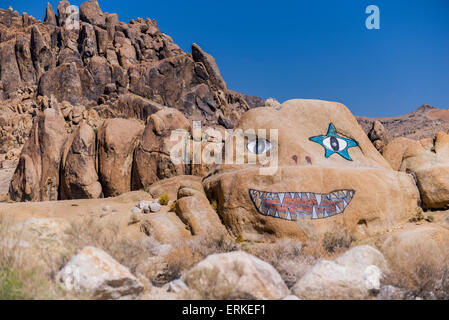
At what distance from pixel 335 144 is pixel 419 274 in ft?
21.9

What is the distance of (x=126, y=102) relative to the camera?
175 feet

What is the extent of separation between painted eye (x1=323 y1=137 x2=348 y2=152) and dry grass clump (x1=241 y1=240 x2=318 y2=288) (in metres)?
4.32

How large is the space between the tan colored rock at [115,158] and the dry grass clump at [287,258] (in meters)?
11.7

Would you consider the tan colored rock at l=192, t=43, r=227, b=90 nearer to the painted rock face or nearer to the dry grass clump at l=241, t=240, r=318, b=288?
the painted rock face

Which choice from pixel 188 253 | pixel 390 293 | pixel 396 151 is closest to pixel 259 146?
pixel 188 253

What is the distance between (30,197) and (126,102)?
122 ft

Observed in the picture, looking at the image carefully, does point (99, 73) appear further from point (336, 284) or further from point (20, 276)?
point (336, 284)

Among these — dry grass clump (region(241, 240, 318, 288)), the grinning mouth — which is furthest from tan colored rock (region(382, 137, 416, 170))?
dry grass clump (region(241, 240, 318, 288))

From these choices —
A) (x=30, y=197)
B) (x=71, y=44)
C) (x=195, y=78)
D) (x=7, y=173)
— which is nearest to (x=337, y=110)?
(x=30, y=197)

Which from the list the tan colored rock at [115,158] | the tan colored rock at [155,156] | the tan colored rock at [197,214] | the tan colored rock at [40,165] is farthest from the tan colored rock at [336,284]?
the tan colored rock at [40,165]

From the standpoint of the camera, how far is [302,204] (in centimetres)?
915

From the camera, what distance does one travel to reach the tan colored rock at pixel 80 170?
18.0m

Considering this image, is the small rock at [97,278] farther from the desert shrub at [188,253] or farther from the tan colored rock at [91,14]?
the tan colored rock at [91,14]
